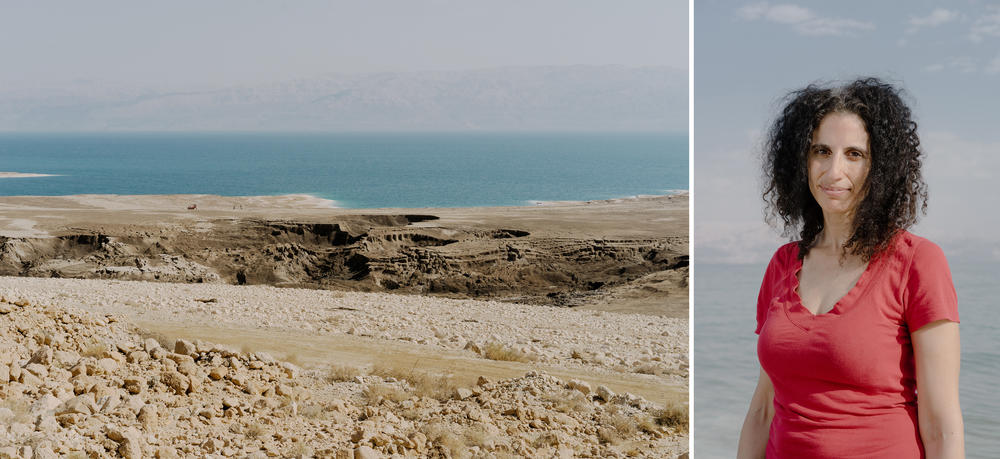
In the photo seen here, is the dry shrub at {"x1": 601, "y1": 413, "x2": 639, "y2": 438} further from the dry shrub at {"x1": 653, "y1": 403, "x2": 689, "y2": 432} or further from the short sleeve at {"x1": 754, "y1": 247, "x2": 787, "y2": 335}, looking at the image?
the short sleeve at {"x1": 754, "y1": 247, "x2": 787, "y2": 335}

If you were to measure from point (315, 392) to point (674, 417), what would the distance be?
6.08 feet

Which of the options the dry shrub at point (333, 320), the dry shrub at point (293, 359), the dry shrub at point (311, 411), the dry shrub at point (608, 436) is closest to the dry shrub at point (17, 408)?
the dry shrub at point (311, 411)

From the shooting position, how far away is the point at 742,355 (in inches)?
392

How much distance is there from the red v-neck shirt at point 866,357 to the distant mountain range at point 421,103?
54019 mm

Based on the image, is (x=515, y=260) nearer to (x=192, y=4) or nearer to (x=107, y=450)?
(x=107, y=450)

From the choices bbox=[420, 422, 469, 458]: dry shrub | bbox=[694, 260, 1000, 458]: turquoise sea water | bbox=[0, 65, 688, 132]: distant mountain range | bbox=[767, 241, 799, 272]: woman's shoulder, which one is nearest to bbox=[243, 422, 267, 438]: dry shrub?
bbox=[420, 422, 469, 458]: dry shrub

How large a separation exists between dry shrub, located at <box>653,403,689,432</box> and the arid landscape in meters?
0.01

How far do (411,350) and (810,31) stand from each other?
28.2 ft

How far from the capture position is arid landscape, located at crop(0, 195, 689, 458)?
11.6ft

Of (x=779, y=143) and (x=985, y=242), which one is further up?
(x=779, y=143)

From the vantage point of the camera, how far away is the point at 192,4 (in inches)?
1329

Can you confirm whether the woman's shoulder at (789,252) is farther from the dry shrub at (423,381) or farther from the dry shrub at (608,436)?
the dry shrub at (423,381)

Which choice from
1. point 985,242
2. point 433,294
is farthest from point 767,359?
point 433,294

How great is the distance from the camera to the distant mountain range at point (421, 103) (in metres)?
56.6
